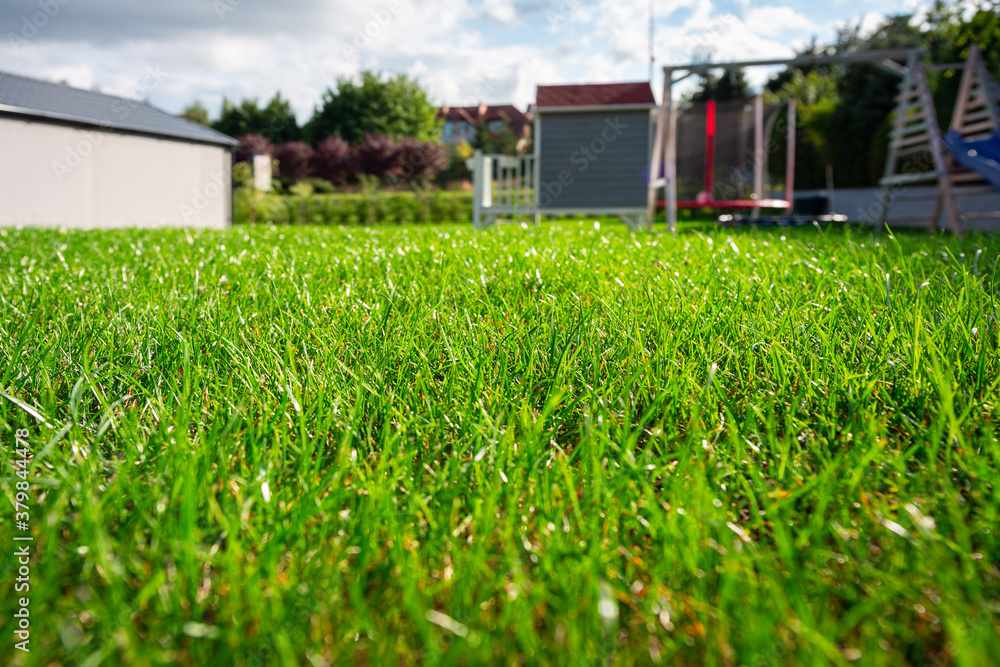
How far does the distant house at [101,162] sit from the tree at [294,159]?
52.3ft

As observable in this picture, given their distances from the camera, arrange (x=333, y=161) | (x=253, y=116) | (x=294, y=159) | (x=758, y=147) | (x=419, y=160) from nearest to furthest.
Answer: (x=758, y=147), (x=419, y=160), (x=294, y=159), (x=333, y=161), (x=253, y=116)

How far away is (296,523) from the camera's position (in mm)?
A: 910

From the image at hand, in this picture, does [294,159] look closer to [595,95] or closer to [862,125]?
[595,95]

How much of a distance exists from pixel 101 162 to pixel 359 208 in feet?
27.3

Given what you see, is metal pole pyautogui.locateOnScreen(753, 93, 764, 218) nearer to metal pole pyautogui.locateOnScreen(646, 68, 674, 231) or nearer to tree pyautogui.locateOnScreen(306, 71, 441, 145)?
metal pole pyautogui.locateOnScreen(646, 68, 674, 231)

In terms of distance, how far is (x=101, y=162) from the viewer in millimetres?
14531

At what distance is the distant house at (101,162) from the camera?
42.8ft

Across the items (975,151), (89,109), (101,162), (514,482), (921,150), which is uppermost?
(89,109)

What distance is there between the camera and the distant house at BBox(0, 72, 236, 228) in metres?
13.0

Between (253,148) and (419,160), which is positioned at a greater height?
(253,148)

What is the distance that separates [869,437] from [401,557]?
852mm

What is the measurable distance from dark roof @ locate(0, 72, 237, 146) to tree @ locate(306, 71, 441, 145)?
91.8 ft

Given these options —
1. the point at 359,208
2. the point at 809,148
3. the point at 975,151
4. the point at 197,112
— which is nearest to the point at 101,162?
the point at 359,208

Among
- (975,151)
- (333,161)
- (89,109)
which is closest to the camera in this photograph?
(975,151)
